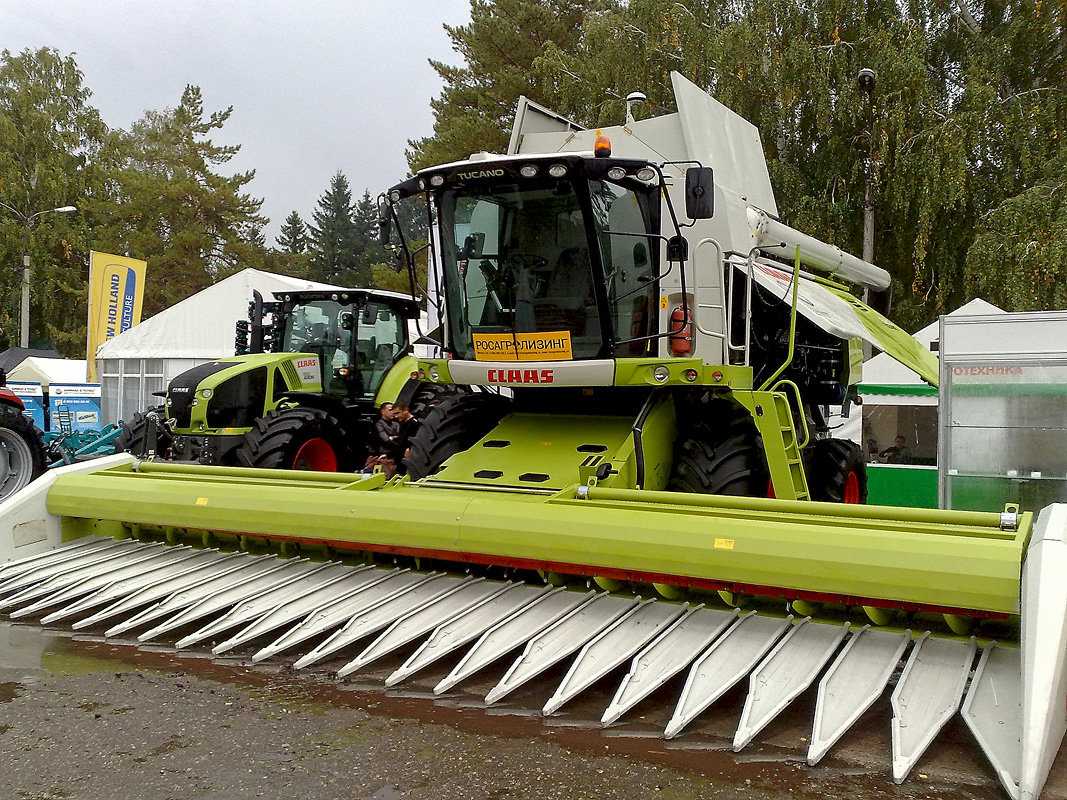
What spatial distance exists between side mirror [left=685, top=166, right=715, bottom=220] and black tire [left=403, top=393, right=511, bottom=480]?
7.03 ft

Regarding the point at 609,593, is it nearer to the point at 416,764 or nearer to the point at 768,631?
the point at 768,631

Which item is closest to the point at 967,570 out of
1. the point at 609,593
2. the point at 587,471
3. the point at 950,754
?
the point at 950,754

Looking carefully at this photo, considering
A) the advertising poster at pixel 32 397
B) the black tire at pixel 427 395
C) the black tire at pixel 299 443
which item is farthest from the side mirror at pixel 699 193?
the advertising poster at pixel 32 397

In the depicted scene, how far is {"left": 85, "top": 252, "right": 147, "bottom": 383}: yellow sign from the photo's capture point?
68.5 feet

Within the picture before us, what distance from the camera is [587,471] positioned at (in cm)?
466

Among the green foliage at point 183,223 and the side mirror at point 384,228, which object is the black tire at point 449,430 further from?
the green foliage at point 183,223

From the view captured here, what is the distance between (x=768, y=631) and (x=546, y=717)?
3.21ft

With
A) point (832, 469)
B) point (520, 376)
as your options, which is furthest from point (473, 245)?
point (832, 469)

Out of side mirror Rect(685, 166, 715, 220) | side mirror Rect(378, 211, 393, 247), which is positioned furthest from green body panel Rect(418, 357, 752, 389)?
side mirror Rect(378, 211, 393, 247)

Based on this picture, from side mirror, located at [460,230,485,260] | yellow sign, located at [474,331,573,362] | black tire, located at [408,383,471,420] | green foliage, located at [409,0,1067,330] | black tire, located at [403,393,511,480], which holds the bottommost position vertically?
black tire, located at [403,393,511,480]

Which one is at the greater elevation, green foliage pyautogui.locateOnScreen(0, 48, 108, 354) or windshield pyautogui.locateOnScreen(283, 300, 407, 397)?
green foliage pyautogui.locateOnScreen(0, 48, 108, 354)

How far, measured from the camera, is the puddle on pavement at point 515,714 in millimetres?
2928

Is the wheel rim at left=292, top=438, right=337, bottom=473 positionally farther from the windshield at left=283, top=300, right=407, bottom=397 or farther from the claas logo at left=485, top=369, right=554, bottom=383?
the claas logo at left=485, top=369, right=554, bottom=383

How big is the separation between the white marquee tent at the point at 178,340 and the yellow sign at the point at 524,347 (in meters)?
13.2
